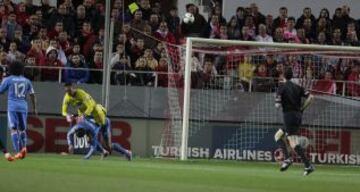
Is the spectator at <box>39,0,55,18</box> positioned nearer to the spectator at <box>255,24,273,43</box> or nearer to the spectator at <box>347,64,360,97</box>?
the spectator at <box>255,24,273,43</box>

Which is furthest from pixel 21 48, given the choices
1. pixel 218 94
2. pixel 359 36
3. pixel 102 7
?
pixel 359 36

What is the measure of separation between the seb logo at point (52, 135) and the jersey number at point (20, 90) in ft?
19.0

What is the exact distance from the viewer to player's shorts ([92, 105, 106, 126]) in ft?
68.5

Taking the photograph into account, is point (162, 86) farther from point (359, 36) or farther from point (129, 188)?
point (129, 188)

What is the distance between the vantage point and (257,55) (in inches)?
952

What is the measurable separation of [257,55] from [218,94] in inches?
56.6

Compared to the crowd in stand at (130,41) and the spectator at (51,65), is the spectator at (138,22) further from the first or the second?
the spectator at (51,65)

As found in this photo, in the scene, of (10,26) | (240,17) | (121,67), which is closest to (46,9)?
(10,26)

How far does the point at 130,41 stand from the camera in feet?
78.8

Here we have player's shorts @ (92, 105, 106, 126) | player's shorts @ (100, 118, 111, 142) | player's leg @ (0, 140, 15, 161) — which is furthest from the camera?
player's shorts @ (100, 118, 111, 142)

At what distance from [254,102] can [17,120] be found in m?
8.06

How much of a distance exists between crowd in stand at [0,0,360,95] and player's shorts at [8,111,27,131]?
4.80m

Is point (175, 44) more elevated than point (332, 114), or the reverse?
point (175, 44)

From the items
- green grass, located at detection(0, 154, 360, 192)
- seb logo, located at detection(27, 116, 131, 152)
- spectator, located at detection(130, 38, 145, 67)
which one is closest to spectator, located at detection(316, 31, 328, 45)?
spectator, located at detection(130, 38, 145, 67)
